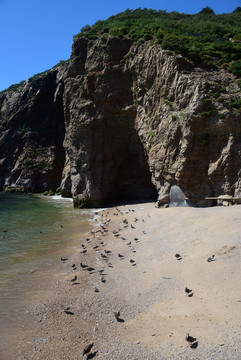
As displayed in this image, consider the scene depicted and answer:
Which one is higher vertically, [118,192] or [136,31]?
[136,31]

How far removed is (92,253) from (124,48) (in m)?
24.9

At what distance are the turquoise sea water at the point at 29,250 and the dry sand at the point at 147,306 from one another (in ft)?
2.16

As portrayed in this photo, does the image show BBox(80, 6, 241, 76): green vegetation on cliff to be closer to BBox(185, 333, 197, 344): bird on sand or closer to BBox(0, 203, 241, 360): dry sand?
BBox(0, 203, 241, 360): dry sand

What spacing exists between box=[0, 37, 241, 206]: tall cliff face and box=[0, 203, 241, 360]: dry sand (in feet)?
28.0

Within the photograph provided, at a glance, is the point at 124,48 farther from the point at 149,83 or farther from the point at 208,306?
the point at 208,306

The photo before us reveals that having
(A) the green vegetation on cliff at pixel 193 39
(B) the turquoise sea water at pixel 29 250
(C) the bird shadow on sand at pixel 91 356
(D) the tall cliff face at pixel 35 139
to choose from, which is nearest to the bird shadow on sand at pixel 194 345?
(C) the bird shadow on sand at pixel 91 356

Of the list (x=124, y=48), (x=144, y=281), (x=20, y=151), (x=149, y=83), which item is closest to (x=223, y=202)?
(x=144, y=281)

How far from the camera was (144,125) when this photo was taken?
2673 centimetres

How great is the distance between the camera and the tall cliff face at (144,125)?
1916cm

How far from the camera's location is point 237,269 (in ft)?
24.7

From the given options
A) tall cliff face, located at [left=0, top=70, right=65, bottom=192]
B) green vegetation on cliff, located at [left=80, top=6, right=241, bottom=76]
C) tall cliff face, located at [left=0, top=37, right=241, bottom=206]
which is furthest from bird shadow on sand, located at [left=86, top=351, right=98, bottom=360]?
tall cliff face, located at [left=0, top=70, right=65, bottom=192]

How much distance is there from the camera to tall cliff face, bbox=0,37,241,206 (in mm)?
19156

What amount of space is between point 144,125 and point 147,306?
21.5 metres

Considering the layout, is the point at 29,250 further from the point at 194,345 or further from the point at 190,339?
the point at 194,345
